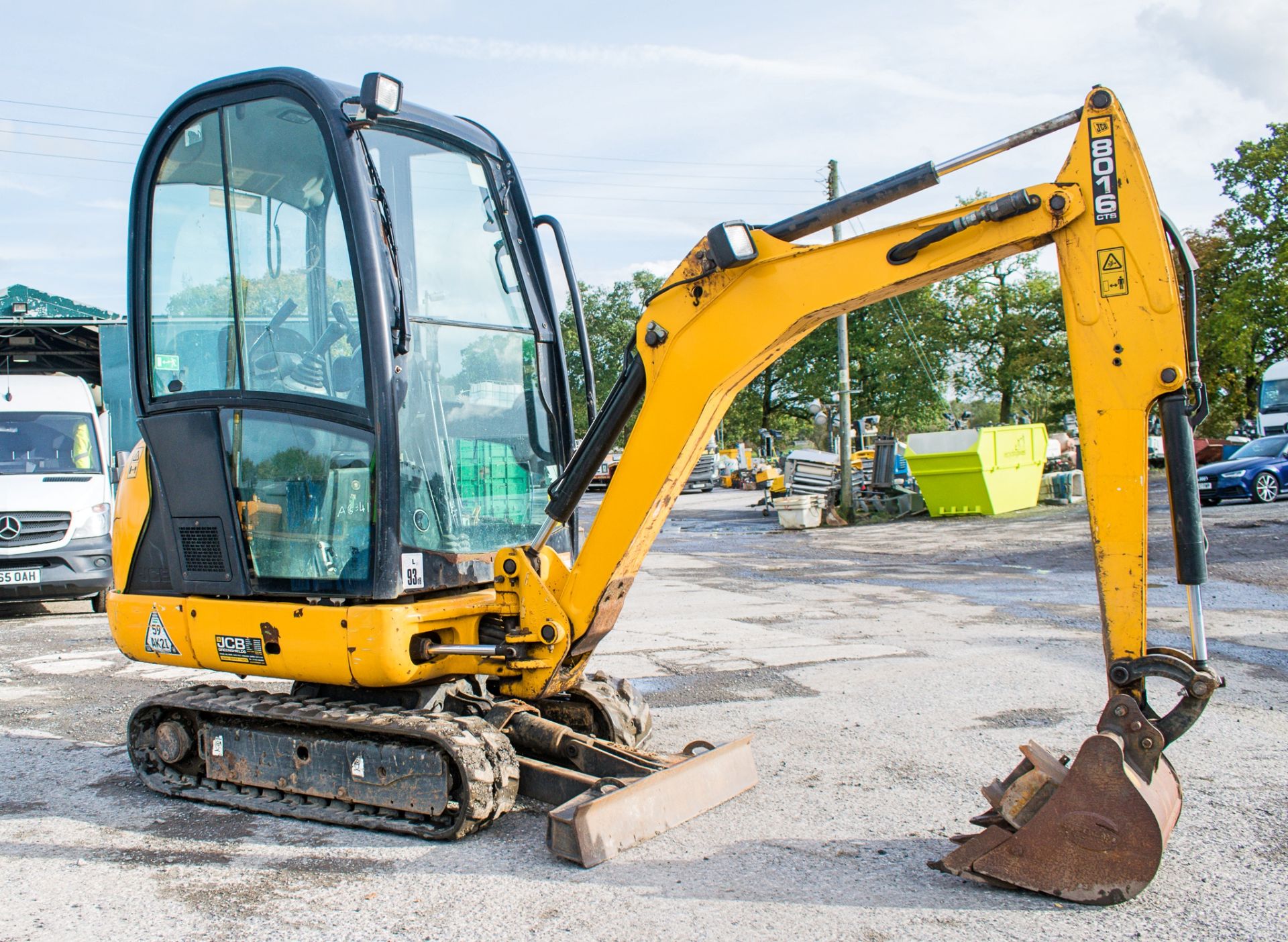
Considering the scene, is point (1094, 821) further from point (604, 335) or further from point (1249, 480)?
point (604, 335)

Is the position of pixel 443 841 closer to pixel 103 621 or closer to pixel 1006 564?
pixel 103 621

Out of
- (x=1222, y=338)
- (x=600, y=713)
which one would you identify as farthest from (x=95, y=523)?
(x=1222, y=338)

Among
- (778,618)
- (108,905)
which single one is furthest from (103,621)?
(108,905)

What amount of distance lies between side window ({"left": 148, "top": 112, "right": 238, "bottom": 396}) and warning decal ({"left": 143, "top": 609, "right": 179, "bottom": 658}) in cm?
108

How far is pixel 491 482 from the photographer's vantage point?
498 cm

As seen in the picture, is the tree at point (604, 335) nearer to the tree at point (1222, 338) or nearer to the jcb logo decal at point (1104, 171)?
the jcb logo decal at point (1104, 171)

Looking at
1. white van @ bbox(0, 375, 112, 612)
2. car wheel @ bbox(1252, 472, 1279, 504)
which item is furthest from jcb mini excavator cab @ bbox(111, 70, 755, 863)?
car wheel @ bbox(1252, 472, 1279, 504)

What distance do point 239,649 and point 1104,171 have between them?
3.97 m

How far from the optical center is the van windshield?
11.7 m

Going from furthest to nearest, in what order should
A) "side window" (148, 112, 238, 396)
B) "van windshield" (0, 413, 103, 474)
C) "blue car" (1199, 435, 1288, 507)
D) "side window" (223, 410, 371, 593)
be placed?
"blue car" (1199, 435, 1288, 507) → "van windshield" (0, 413, 103, 474) → "side window" (148, 112, 238, 396) → "side window" (223, 410, 371, 593)

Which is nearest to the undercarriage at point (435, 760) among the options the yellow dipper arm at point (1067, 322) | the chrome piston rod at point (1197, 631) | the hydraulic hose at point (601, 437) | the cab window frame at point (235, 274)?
the yellow dipper arm at point (1067, 322)

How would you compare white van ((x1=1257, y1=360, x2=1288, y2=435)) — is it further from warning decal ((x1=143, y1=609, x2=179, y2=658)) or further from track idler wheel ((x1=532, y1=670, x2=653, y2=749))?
warning decal ((x1=143, y1=609, x2=179, y2=658))

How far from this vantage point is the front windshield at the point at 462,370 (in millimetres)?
4684

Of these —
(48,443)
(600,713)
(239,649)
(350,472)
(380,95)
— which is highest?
(380,95)
